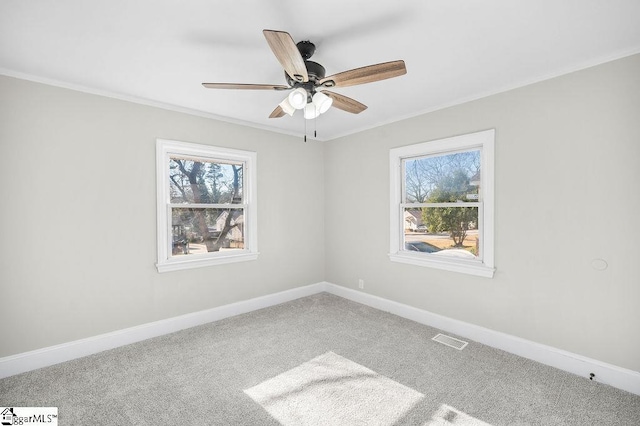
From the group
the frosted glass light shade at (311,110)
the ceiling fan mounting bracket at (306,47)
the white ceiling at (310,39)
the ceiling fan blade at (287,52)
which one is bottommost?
the frosted glass light shade at (311,110)

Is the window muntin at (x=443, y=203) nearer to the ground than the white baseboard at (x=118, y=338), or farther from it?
farther from it

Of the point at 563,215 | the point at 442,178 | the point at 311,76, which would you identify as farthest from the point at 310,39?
the point at 563,215

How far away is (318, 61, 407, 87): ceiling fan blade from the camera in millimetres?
1717

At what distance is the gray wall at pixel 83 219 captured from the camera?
2.43 m

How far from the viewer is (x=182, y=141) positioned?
130 inches

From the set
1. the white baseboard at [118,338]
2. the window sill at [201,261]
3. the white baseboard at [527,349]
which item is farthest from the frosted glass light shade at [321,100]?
the white baseboard at [118,338]

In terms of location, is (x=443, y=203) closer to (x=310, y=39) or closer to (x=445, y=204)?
(x=445, y=204)

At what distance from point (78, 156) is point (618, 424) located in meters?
4.61

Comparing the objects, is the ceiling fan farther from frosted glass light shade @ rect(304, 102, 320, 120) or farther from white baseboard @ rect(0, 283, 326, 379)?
white baseboard @ rect(0, 283, 326, 379)

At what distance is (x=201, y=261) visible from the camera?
3.46 m

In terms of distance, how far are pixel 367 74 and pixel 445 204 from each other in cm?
201

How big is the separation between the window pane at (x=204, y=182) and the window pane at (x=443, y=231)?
7.42 ft

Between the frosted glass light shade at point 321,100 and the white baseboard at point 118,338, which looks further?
the white baseboard at point 118,338

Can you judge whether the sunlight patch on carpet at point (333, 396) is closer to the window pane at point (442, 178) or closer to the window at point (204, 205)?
the window at point (204, 205)
